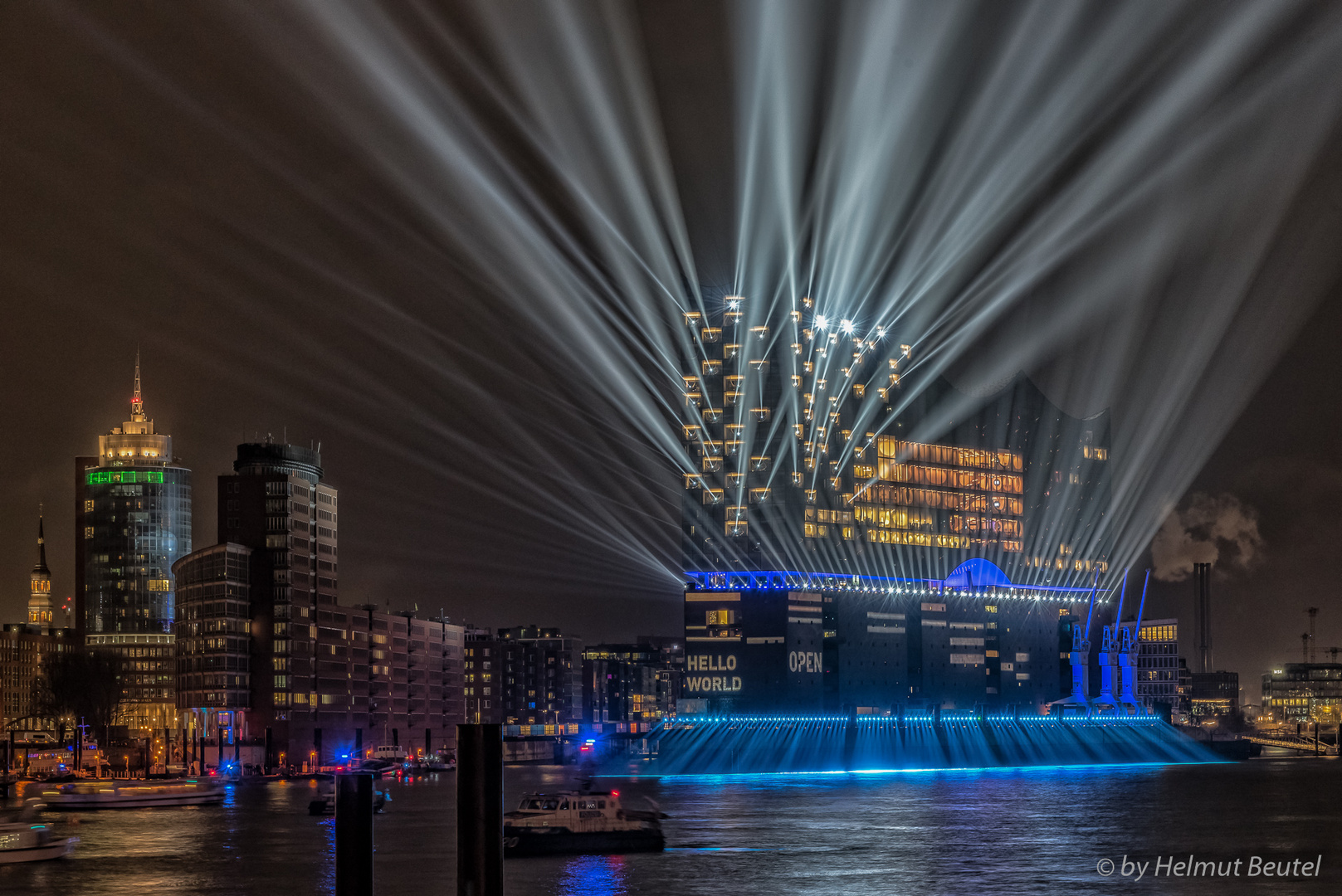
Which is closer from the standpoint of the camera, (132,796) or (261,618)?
(132,796)

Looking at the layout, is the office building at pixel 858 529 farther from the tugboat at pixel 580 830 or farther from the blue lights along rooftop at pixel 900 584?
the tugboat at pixel 580 830

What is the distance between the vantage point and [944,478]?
180 meters

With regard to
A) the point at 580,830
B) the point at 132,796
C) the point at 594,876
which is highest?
the point at 580,830

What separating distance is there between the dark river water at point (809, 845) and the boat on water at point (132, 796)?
2.78 meters

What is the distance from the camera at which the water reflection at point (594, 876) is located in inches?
2330

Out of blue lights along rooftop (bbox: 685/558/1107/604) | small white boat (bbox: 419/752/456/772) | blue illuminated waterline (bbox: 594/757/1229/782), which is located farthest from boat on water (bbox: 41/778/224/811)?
small white boat (bbox: 419/752/456/772)

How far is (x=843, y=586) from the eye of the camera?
15912cm

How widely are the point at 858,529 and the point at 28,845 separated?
345ft

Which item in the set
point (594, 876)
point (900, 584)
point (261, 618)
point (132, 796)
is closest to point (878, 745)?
point (900, 584)

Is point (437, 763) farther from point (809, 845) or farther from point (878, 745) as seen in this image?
point (809, 845)

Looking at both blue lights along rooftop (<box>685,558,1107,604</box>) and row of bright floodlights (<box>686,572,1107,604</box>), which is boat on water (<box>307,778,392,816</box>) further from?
blue lights along rooftop (<box>685,558,1107,604</box>)

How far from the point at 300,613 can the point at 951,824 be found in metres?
110

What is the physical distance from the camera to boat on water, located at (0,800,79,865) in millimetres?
73188

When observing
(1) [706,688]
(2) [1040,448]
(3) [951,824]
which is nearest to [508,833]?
(3) [951,824]
